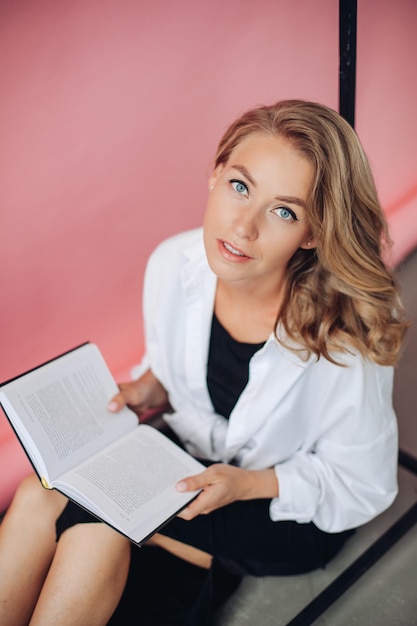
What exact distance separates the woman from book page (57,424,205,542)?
2.1 inches

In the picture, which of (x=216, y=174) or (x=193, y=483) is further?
(x=216, y=174)

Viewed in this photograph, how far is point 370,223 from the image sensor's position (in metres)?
1.23

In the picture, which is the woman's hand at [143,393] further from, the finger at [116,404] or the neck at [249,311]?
the neck at [249,311]

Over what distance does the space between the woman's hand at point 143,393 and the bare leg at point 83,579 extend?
1.03 ft

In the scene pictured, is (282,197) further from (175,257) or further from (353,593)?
(353,593)

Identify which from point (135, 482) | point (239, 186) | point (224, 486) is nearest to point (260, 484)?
point (224, 486)

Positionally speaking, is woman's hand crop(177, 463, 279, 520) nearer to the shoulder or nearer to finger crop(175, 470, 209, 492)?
finger crop(175, 470, 209, 492)

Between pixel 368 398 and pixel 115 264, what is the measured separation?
3.20ft

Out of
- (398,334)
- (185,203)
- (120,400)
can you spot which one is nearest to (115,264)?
(185,203)

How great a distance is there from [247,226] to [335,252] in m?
0.18

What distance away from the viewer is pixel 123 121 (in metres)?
1.76

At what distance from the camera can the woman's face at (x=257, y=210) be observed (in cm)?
116

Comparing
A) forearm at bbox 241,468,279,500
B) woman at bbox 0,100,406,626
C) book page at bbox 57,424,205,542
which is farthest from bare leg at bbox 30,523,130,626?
forearm at bbox 241,468,279,500

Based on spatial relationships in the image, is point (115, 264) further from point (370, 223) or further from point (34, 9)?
point (370, 223)
